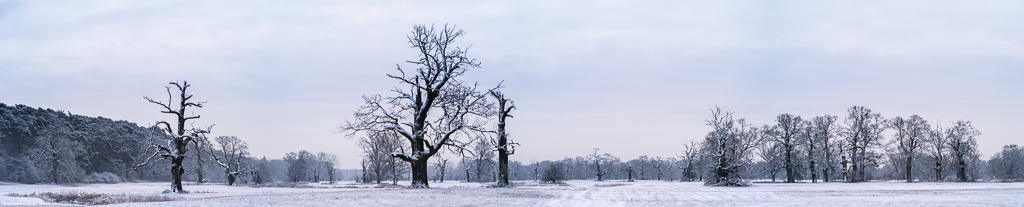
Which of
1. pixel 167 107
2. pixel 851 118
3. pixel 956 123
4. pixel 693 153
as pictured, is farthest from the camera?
pixel 693 153

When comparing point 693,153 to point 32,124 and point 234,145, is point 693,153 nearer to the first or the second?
point 234,145

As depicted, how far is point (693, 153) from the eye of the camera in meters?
92.9

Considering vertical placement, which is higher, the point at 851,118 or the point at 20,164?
the point at 851,118

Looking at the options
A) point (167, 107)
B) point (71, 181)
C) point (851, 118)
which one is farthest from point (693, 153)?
point (71, 181)

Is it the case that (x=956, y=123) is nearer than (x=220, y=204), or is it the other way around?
(x=220, y=204)

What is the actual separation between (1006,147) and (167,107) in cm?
11848

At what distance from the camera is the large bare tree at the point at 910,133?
66.6 metres

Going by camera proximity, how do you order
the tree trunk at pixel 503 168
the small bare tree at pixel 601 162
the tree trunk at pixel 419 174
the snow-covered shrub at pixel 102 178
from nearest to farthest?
the tree trunk at pixel 419 174, the tree trunk at pixel 503 168, the snow-covered shrub at pixel 102 178, the small bare tree at pixel 601 162

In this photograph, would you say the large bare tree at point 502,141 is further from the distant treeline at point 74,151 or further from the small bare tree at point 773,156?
the small bare tree at point 773,156

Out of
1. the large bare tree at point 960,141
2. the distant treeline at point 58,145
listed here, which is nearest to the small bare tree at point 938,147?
the large bare tree at point 960,141

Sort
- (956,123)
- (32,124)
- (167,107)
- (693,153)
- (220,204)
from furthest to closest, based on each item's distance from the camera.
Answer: (693,153)
(32,124)
(956,123)
(167,107)
(220,204)

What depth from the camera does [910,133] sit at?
2630 inches

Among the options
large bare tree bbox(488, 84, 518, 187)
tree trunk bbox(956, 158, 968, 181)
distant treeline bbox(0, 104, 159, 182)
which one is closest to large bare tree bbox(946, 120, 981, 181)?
tree trunk bbox(956, 158, 968, 181)

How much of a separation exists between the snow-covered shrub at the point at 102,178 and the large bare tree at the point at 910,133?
102 metres
